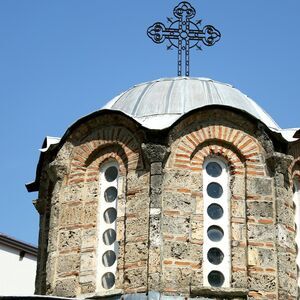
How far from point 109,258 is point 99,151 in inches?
74.2

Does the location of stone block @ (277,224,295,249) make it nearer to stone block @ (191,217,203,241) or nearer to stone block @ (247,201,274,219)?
stone block @ (247,201,274,219)

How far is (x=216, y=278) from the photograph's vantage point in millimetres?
14562

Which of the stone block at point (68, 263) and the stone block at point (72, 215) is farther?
the stone block at point (72, 215)

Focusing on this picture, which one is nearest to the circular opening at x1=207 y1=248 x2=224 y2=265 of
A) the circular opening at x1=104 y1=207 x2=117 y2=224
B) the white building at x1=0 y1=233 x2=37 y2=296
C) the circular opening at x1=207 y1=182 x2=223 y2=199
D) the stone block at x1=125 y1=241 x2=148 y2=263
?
the circular opening at x1=207 y1=182 x2=223 y2=199

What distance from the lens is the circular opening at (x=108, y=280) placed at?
1476 centimetres

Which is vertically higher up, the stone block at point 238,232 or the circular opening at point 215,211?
the circular opening at point 215,211

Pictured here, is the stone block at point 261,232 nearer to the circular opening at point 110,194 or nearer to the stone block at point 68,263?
the circular opening at point 110,194

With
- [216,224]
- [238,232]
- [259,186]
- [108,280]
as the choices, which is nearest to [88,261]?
[108,280]

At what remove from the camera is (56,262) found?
1523cm

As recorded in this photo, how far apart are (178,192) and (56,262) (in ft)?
7.57

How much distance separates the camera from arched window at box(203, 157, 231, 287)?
47.9 feet

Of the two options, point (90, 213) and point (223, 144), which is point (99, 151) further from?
point (223, 144)

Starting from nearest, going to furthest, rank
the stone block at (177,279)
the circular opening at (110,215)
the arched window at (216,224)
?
the stone block at (177,279)
the arched window at (216,224)
the circular opening at (110,215)

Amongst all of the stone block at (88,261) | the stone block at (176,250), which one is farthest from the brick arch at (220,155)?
the stone block at (88,261)
